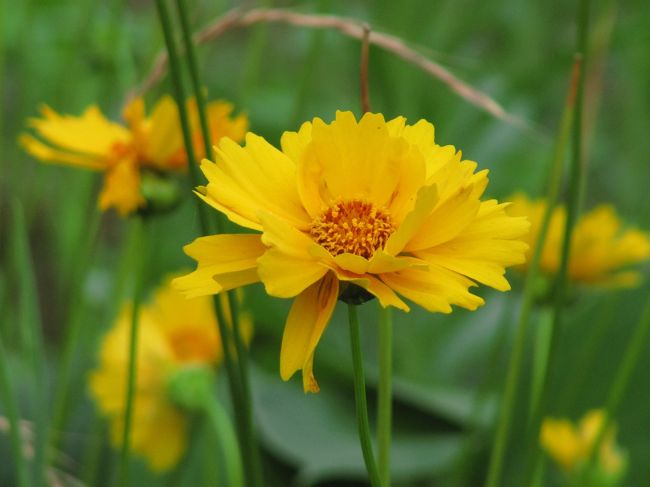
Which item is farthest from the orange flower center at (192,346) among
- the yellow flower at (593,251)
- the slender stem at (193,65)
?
the slender stem at (193,65)

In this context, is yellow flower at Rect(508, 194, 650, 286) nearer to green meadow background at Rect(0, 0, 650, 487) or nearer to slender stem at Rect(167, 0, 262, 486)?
green meadow background at Rect(0, 0, 650, 487)

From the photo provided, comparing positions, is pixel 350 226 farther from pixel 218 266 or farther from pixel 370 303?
pixel 370 303

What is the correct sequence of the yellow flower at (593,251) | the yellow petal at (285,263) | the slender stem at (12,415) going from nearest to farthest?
1. the yellow petal at (285,263)
2. the slender stem at (12,415)
3. the yellow flower at (593,251)

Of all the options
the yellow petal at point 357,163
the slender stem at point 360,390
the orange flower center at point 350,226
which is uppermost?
the yellow petal at point 357,163

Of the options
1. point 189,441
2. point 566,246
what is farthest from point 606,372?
point 566,246

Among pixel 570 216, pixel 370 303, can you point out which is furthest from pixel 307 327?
pixel 370 303

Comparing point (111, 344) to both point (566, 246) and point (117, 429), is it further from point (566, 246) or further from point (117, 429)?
point (566, 246)

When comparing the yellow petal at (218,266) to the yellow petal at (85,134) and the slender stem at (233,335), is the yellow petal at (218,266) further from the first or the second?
the yellow petal at (85,134)

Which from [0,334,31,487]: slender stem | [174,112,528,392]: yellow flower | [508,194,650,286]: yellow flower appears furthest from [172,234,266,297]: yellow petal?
[508,194,650,286]: yellow flower
